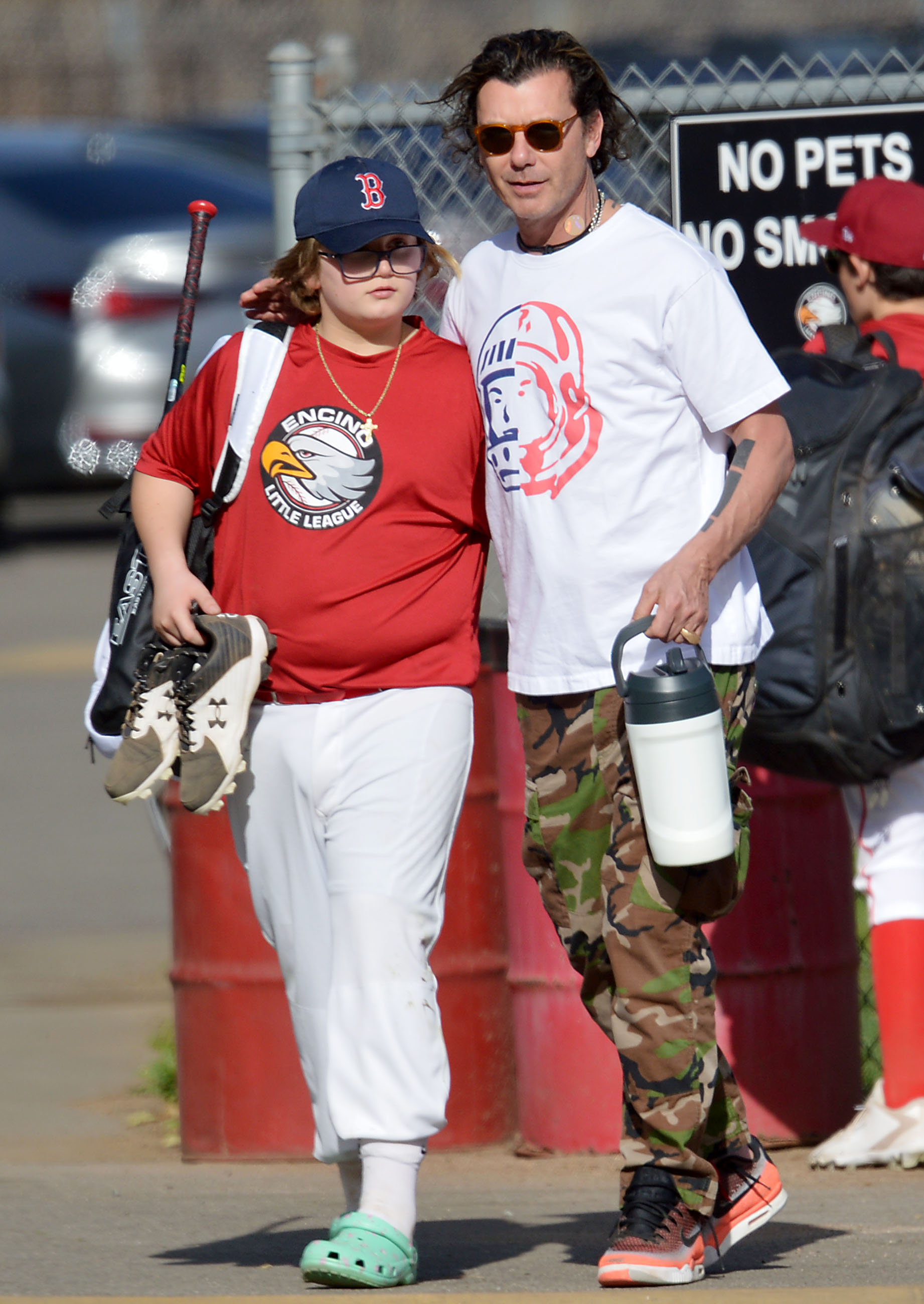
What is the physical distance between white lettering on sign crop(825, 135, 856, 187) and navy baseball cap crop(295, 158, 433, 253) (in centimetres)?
174

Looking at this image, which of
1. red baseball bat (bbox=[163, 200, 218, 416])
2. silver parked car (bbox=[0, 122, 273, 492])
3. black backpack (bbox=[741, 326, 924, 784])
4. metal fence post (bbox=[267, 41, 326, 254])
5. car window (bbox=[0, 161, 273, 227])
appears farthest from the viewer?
car window (bbox=[0, 161, 273, 227])

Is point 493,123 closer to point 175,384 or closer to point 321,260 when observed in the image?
point 321,260

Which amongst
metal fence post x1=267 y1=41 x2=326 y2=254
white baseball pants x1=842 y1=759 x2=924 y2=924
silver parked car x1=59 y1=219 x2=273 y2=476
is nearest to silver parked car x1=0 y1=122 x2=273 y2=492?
silver parked car x1=59 y1=219 x2=273 y2=476

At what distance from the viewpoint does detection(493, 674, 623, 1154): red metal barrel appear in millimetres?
4668

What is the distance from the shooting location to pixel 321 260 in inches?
138

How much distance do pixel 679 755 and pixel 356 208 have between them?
103 cm

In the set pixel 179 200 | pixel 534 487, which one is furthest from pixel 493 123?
pixel 179 200

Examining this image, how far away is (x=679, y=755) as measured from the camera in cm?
326

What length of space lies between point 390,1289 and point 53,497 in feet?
43.6

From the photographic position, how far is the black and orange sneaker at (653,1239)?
3.38m

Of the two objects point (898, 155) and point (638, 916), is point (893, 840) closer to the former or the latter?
point (638, 916)

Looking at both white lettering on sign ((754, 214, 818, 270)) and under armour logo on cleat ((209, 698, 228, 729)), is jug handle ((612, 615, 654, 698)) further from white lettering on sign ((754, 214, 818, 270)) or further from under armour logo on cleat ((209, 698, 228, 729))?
white lettering on sign ((754, 214, 818, 270))

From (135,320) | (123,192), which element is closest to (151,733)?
(135,320)

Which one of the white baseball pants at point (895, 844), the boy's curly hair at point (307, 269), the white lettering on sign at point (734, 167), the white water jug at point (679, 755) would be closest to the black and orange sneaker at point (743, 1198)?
the white water jug at point (679, 755)
